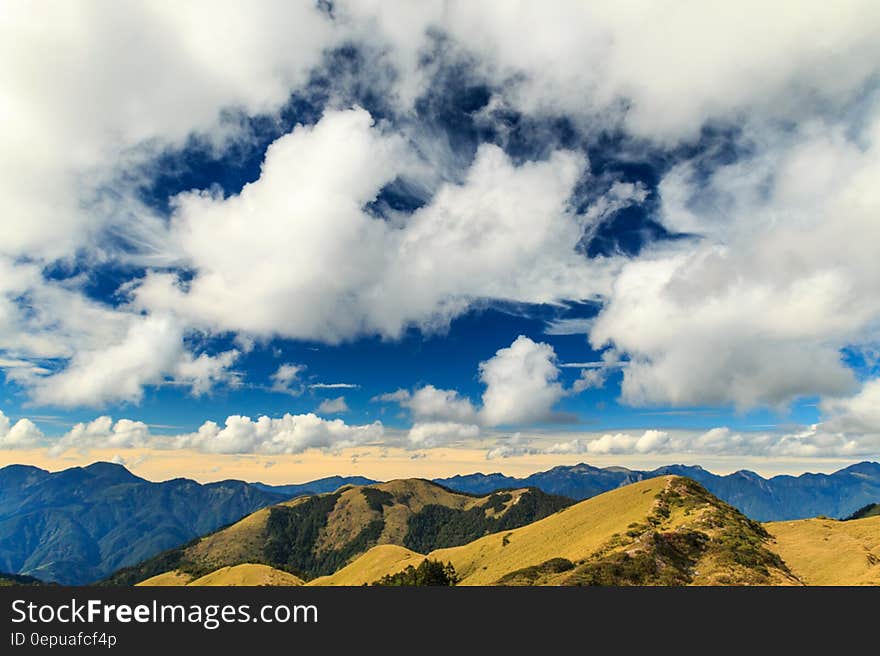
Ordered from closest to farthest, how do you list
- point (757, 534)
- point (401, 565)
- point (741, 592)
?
point (741, 592) → point (757, 534) → point (401, 565)

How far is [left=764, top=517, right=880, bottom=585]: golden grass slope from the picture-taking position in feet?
248

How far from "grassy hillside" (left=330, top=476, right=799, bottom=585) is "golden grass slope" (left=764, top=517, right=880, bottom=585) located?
173 inches

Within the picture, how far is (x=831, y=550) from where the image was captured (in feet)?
293

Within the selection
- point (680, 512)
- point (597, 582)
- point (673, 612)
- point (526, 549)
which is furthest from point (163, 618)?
point (526, 549)

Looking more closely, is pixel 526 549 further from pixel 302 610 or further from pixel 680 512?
pixel 302 610

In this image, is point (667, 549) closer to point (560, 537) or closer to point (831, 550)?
point (831, 550)

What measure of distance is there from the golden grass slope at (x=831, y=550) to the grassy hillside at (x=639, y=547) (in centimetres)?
440

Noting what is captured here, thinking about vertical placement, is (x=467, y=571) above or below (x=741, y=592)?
below

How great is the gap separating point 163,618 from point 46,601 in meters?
8.39

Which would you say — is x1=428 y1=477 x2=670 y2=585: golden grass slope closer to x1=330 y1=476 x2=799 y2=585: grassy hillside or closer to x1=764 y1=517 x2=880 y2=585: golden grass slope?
x1=330 y1=476 x2=799 y2=585: grassy hillside

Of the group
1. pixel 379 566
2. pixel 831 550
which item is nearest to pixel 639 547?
pixel 831 550

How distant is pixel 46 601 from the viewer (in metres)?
34.4

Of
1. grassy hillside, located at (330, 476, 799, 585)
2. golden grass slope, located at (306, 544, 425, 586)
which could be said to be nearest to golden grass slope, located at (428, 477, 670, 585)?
grassy hillside, located at (330, 476, 799, 585)

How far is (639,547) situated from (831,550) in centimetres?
4062
